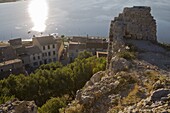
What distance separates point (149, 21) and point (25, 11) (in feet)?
258

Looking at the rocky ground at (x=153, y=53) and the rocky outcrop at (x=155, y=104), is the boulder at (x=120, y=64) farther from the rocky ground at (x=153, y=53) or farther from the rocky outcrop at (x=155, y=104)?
the rocky outcrop at (x=155, y=104)

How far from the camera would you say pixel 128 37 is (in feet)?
60.6

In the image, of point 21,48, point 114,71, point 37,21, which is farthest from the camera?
point 37,21

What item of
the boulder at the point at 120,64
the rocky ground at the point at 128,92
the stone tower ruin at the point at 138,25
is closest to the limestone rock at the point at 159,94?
the rocky ground at the point at 128,92

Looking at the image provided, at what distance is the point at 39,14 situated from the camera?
87.9 m

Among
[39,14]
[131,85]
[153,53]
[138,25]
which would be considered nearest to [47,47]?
[138,25]

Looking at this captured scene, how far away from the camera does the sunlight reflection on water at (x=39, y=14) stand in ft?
248

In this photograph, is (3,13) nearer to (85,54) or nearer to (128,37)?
(85,54)

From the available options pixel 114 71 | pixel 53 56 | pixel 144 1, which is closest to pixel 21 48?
pixel 53 56

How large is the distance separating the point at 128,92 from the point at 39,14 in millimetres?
79859

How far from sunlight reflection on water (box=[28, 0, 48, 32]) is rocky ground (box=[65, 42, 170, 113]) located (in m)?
61.2

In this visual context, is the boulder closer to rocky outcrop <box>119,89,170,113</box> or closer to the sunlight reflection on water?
rocky outcrop <box>119,89,170,113</box>

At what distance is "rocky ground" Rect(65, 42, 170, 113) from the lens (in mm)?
9098

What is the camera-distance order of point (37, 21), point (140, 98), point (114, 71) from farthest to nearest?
point (37, 21) < point (114, 71) < point (140, 98)
